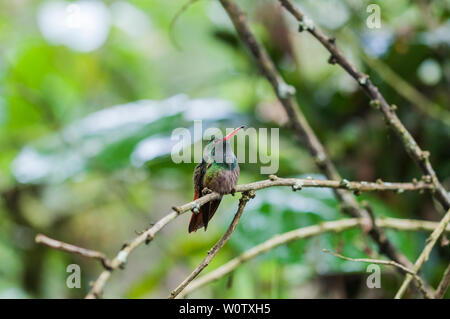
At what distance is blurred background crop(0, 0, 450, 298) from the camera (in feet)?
5.31

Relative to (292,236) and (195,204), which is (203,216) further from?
(292,236)

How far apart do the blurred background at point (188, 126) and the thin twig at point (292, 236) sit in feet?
0.32

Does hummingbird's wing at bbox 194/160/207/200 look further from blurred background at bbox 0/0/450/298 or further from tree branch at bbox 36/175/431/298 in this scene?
blurred background at bbox 0/0/450/298

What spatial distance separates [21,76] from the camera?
261 centimetres

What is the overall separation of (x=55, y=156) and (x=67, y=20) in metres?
1.05

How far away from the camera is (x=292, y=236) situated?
100cm

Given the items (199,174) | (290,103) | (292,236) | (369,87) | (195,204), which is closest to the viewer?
(195,204)

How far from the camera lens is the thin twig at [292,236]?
3.21ft

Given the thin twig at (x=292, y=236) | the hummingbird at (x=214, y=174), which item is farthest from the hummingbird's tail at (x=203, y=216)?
the thin twig at (x=292, y=236)

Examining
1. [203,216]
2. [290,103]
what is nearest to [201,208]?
[203,216]

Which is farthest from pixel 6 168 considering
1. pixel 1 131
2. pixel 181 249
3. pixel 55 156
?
pixel 181 249

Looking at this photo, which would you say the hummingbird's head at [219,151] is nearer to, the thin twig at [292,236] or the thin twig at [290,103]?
the thin twig at [292,236]

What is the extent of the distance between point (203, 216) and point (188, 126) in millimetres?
1174

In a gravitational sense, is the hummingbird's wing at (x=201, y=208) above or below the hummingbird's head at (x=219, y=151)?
below
